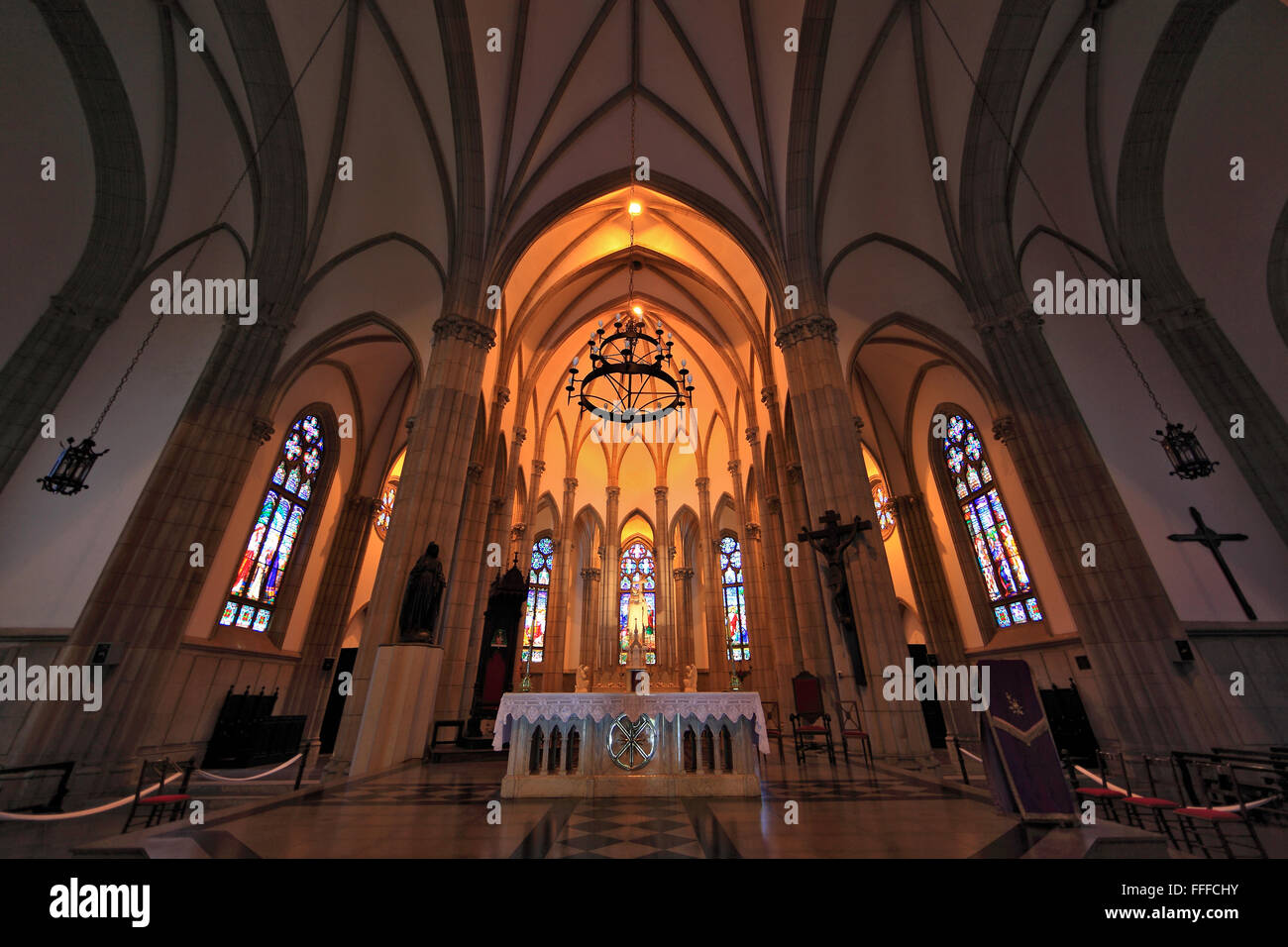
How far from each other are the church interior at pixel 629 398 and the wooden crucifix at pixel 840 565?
85 mm

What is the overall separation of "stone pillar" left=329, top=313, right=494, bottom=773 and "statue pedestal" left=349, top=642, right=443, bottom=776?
101 mm

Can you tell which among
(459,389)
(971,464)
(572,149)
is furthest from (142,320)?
(971,464)

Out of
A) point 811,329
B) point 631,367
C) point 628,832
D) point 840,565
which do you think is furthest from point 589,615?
point 628,832

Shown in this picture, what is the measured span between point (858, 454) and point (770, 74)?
839cm

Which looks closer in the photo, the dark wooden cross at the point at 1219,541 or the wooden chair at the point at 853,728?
the wooden chair at the point at 853,728

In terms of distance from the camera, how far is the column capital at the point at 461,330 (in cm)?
977

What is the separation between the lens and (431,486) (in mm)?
8516

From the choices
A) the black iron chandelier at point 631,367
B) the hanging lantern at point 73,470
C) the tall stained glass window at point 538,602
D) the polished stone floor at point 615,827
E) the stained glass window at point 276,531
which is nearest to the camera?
the polished stone floor at point 615,827

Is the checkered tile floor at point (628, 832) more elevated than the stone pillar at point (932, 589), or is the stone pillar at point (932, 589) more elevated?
the stone pillar at point (932, 589)

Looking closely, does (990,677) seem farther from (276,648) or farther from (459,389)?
(276,648)

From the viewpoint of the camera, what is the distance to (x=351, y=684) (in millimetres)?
7465

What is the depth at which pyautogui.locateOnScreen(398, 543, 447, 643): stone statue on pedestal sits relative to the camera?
24.7 feet

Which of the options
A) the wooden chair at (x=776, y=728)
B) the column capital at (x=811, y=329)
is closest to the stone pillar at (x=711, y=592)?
the wooden chair at (x=776, y=728)

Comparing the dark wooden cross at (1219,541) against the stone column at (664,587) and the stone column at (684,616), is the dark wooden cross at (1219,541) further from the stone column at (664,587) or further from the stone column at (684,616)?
the stone column at (664,587)
